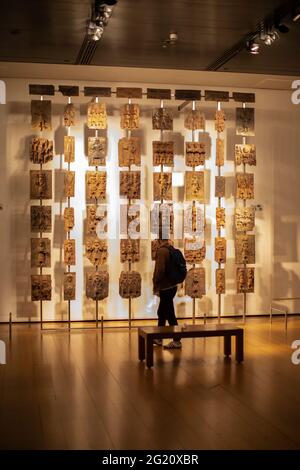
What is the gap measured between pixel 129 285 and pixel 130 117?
8.78ft

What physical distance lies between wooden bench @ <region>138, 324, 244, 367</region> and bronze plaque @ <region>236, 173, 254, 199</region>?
3.39m

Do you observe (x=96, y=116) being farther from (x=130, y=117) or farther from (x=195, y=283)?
(x=195, y=283)

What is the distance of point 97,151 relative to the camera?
11.1 meters

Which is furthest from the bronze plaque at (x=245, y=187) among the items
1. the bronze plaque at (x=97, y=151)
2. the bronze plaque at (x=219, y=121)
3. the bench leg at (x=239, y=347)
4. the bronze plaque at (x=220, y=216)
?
the bench leg at (x=239, y=347)

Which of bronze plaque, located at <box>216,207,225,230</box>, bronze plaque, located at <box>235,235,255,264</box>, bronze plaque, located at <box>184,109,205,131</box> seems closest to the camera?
bronze plaque, located at <box>184,109,205,131</box>

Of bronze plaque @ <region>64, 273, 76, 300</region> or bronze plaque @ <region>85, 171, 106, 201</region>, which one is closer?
bronze plaque @ <region>64, 273, 76, 300</region>

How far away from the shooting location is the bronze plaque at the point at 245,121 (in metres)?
11.4

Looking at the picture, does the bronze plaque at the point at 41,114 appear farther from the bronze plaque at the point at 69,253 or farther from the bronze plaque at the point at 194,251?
the bronze plaque at the point at 194,251

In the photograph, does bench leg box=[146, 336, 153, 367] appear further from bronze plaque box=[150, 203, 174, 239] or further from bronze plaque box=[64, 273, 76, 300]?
bronze plaque box=[150, 203, 174, 239]

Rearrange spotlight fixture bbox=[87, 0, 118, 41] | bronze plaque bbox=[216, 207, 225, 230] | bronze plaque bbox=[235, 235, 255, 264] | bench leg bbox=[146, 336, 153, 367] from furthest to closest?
bronze plaque bbox=[235, 235, 255, 264], bronze plaque bbox=[216, 207, 225, 230], bench leg bbox=[146, 336, 153, 367], spotlight fixture bbox=[87, 0, 118, 41]

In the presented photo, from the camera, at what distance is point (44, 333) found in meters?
10.8

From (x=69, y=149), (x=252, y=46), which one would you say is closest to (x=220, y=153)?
(x=69, y=149)

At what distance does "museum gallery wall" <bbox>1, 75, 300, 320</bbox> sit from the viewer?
10945 millimetres

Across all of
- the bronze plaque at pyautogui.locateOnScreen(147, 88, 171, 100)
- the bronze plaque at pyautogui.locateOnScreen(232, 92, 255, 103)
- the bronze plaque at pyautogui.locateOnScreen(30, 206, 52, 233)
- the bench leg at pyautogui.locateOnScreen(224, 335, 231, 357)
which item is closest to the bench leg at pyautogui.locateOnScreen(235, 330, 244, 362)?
the bench leg at pyautogui.locateOnScreen(224, 335, 231, 357)
